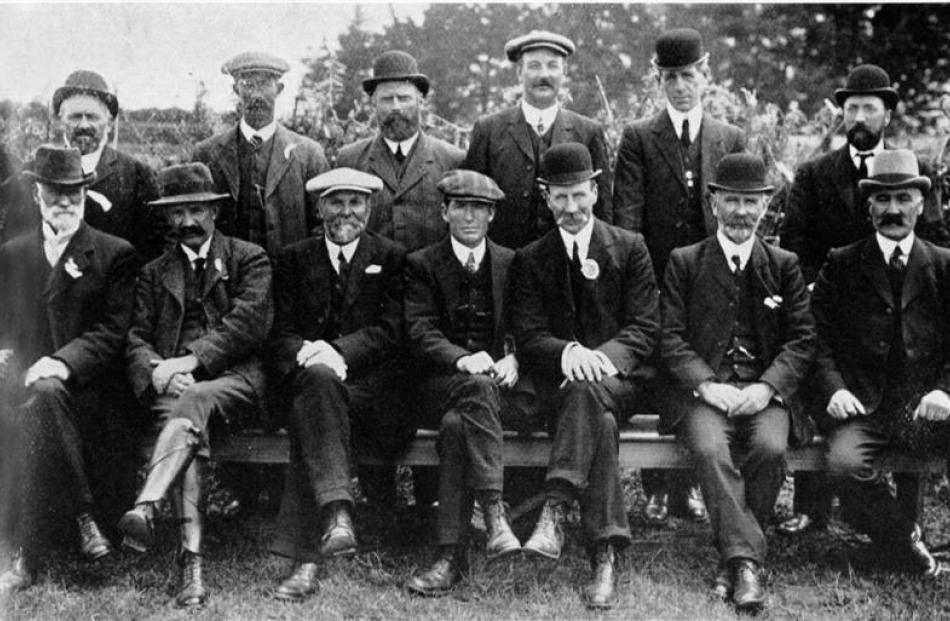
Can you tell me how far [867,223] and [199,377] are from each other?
347 centimetres

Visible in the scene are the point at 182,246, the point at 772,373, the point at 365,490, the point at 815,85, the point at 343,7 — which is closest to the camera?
the point at 772,373

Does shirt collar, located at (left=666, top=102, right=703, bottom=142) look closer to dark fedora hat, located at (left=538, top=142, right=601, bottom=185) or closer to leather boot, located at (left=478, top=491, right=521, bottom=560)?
dark fedora hat, located at (left=538, top=142, right=601, bottom=185)

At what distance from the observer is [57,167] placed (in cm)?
507

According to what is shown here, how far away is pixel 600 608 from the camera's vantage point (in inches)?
173

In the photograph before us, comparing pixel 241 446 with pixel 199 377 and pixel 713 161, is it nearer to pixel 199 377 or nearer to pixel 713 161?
pixel 199 377

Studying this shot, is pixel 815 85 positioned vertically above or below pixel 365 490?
above

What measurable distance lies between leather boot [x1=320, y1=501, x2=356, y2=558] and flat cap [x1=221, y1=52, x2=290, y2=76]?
2.52 meters

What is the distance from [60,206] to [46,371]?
0.88 meters

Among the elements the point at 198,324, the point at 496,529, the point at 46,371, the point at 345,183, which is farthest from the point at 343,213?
the point at 496,529

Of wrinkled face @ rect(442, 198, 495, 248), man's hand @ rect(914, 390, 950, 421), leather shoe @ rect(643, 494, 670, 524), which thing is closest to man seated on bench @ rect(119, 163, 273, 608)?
wrinkled face @ rect(442, 198, 495, 248)

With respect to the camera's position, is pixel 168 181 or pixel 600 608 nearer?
pixel 600 608

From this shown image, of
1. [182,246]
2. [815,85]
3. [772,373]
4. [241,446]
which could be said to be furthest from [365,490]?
[815,85]

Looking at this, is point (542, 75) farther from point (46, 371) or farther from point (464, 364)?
point (46, 371)

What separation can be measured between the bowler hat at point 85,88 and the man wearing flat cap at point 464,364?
1.93m
